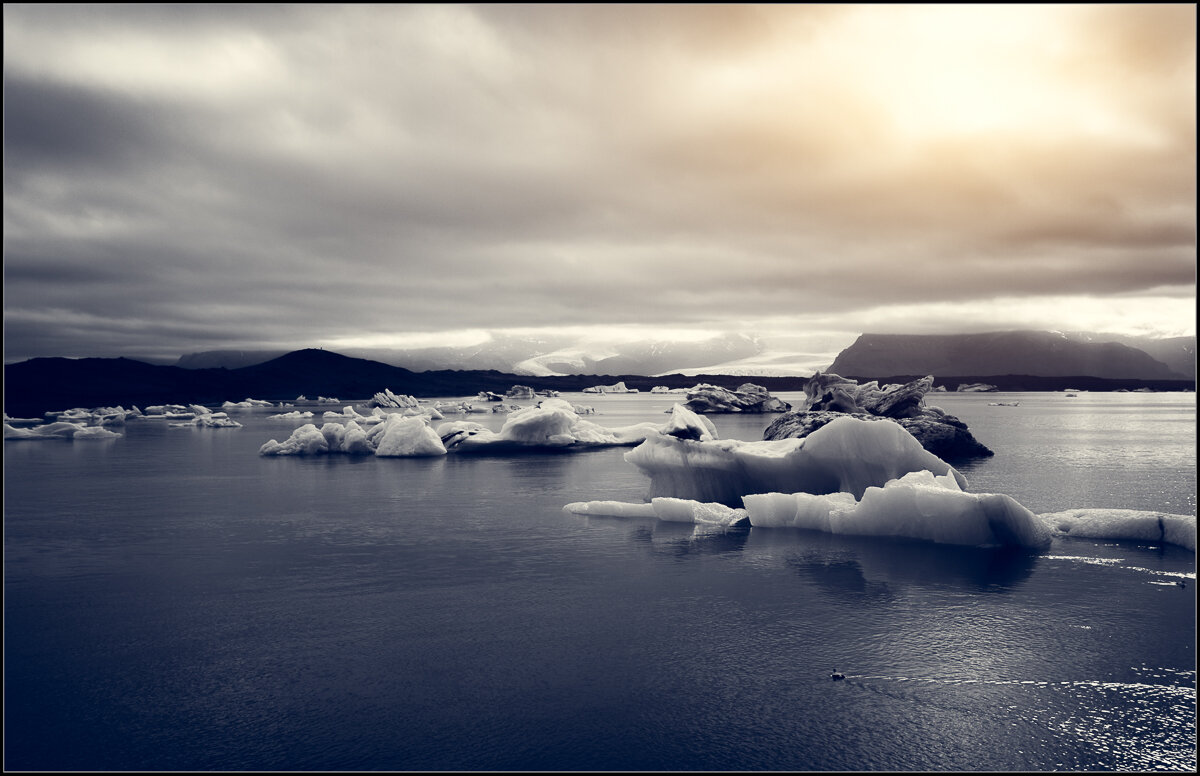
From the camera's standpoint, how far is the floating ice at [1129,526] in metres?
11.2

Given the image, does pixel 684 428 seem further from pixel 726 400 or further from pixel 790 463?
pixel 726 400

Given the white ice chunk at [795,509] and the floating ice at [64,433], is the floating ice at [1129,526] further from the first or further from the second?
the floating ice at [64,433]

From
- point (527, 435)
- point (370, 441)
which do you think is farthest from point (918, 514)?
point (370, 441)

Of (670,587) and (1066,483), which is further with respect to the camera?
(1066,483)

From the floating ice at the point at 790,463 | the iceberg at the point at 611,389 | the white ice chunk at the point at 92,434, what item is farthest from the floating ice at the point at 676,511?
the iceberg at the point at 611,389

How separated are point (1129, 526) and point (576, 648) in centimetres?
943

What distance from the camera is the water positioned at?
217 inches

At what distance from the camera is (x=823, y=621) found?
8133mm

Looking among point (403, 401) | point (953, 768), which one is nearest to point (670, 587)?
point (953, 768)

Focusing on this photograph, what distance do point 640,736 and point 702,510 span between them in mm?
8594

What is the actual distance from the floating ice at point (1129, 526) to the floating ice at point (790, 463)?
1855 mm

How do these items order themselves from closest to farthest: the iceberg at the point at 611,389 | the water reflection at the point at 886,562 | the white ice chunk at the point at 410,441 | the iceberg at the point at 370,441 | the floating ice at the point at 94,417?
1. the water reflection at the point at 886,562
2. the white ice chunk at the point at 410,441
3. the iceberg at the point at 370,441
4. the floating ice at the point at 94,417
5. the iceberg at the point at 611,389

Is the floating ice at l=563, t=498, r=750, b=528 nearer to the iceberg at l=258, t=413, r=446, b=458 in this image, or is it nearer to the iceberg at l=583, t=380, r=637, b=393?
the iceberg at l=258, t=413, r=446, b=458

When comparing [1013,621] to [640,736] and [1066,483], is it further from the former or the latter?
[1066,483]
